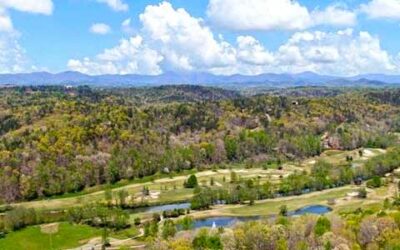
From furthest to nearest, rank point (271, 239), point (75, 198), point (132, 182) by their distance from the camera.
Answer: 1. point (132, 182)
2. point (75, 198)
3. point (271, 239)

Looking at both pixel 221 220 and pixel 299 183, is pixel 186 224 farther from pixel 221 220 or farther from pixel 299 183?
pixel 299 183

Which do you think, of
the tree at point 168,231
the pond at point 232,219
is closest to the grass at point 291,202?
the pond at point 232,219

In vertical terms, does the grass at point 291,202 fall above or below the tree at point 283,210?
below

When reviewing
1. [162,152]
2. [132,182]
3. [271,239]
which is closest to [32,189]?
[132,182]

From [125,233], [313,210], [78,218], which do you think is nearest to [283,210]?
[313,210]

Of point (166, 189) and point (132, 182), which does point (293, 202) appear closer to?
point (166, 189)

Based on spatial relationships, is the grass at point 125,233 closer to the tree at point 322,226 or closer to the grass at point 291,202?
the grass at point 291,202

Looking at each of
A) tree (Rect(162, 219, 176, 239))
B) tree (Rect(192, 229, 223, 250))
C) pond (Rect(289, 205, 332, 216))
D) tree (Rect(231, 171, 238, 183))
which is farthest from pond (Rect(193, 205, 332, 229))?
tree (Rect(231, 171, 238, 183))

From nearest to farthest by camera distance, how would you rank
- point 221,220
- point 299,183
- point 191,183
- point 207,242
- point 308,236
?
point 308,236, point 207,242, point 221,220, point 299,183, point 191,183

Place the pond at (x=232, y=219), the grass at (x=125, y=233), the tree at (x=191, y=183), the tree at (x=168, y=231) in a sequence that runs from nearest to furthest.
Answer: the tree at (x=168, y=231)
the grass at (x=125, y=233)
the pond at (x=232, y=219)
the tree at (x=191, y=183)
